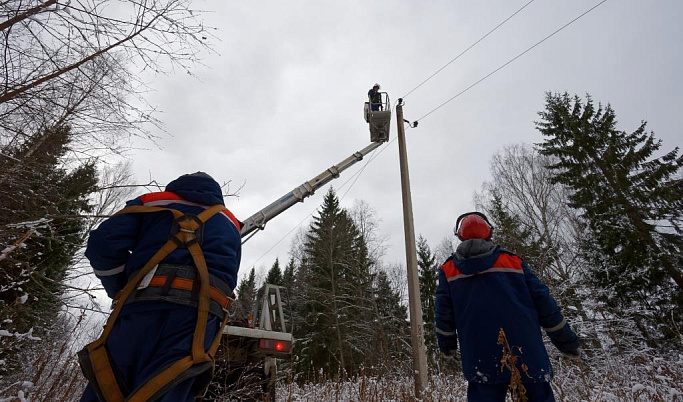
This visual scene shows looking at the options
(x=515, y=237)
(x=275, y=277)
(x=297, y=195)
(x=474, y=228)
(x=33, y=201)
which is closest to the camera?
(x=474, y=228)

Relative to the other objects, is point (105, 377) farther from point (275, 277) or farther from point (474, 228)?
point (275, 277)

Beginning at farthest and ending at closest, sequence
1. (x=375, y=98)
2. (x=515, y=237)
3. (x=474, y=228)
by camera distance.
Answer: (x=515, y=237) < (x=375, y=98) < (x=474, y=228)

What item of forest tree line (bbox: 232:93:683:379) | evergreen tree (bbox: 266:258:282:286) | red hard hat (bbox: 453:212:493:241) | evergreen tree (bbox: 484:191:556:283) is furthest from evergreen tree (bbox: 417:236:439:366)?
red hard hat (bbox: 453:212:493:241)

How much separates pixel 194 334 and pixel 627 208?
13241mm

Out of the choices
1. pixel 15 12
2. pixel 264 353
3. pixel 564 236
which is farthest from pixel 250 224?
pixel 564 236

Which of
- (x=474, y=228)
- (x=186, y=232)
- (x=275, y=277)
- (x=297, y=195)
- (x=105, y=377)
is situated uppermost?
(x=275, y=277)

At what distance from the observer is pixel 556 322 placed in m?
2.43

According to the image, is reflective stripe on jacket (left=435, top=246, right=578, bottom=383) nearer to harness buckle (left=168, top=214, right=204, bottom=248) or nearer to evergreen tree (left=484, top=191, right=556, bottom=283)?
harness buckle (left=168, top=214, right=204, bottom=248)

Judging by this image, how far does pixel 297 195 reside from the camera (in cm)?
844

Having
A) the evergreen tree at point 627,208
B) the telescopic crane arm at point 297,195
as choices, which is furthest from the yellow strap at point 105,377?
the evergreen tree at point 627,208

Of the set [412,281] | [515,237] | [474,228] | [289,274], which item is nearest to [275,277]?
[289,274]

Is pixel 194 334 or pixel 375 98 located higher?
pixel 375 98

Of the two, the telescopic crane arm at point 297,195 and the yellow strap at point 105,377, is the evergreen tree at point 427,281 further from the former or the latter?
the yellow strap at point 105,377

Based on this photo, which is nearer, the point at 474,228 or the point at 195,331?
the point at 195,331
